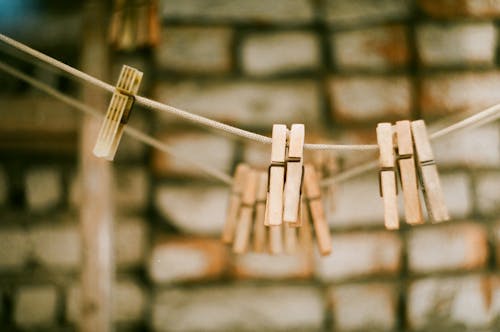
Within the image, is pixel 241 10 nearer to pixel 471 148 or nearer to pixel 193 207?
pixel 193 207

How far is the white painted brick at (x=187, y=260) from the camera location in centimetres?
148

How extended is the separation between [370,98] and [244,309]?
0.94m

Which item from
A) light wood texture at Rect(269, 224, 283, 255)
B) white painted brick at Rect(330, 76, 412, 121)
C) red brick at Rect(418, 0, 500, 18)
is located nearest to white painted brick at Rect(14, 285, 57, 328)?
light wood texture at Rect(269, 224, 283, 255)

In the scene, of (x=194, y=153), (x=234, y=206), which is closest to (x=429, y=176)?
(x=234, y=206)

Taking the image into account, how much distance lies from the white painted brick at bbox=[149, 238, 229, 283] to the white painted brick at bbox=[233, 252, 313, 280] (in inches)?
2.7

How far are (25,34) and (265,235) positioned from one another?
1328mm

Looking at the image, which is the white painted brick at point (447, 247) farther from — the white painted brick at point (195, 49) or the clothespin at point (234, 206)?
the white painted brick at point (195, 49)

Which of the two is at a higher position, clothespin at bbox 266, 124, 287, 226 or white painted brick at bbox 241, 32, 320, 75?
white painted brick at bbox 241, 32, 320, 75

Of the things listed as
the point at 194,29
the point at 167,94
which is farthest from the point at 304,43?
the point at 167,94

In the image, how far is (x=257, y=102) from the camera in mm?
1556

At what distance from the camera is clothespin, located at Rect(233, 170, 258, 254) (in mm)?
1179

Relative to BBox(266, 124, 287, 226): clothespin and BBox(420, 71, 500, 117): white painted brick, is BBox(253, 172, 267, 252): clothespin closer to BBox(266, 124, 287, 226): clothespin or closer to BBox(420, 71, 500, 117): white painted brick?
BBox(266, 124, 287, 226): clothespin

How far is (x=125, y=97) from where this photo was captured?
0.96m

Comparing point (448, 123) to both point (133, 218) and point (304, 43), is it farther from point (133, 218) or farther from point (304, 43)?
point (133, 218)
